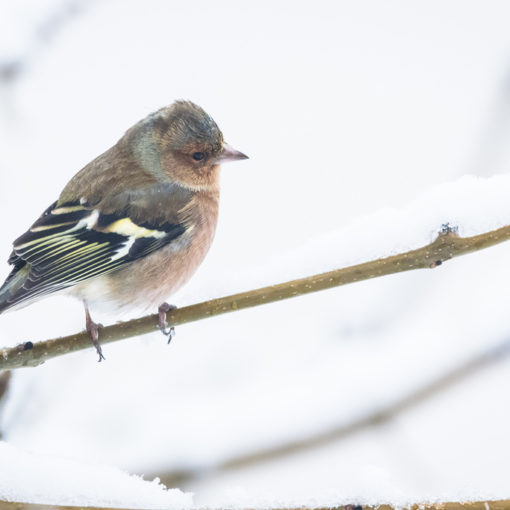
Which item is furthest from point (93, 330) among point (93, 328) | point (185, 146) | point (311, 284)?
point (185, 146)

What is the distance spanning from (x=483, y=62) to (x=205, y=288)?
5.38m

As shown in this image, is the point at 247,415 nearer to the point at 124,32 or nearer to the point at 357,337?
the point at 357,337

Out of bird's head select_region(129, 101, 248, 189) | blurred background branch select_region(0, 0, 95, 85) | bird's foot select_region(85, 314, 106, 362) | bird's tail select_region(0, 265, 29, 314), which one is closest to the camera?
bird's foot select_region(85, 314, 106, 362)

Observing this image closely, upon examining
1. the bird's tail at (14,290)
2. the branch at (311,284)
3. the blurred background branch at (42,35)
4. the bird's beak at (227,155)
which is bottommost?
the branch at (311,284)

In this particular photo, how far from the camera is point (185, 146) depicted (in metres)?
4.77

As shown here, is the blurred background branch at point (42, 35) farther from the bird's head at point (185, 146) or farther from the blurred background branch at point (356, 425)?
the blurred background branch at point (356, 425)

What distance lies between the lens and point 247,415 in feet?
13.9

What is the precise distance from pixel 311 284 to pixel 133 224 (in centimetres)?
169

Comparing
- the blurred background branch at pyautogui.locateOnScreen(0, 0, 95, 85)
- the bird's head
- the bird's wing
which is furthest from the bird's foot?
the blurred background branch at pyautogui.locateOnScreen(0, 0, 95, 85)

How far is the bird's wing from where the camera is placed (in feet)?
13.0

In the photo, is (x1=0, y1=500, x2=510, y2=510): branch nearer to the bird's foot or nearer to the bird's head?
the bird's foot

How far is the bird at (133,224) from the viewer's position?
405 cm

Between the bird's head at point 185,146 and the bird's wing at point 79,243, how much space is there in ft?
1.33

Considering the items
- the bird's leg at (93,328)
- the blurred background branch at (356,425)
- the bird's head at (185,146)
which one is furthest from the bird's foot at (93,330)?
the bird's head at (185,146)
